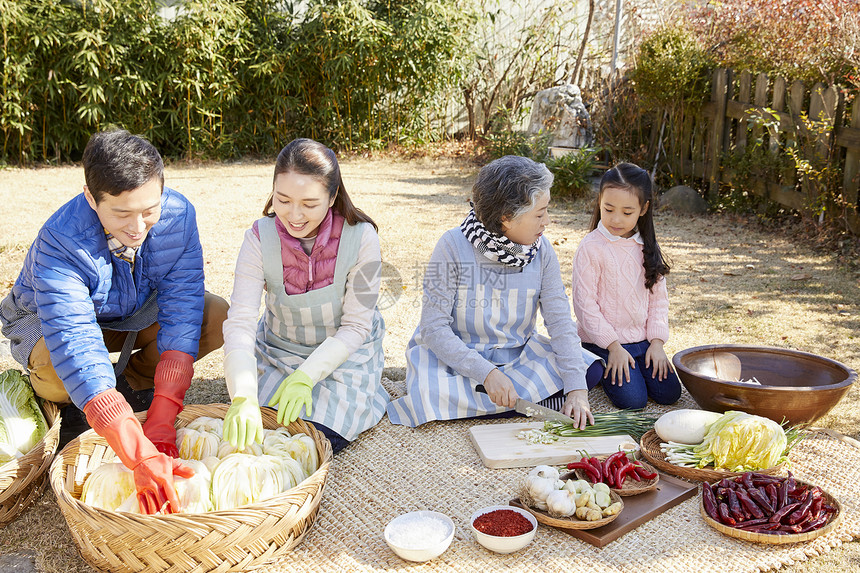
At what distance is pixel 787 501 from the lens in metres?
2.36

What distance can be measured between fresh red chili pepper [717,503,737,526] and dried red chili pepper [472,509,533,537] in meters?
0.62

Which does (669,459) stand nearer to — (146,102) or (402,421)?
(402,421)

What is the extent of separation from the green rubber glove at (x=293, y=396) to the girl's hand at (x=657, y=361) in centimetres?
160

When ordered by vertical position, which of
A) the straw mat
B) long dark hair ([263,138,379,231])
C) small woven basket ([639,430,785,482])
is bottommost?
the straw mat

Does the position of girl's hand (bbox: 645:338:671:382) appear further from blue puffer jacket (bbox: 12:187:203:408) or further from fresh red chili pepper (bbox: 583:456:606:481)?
blue puffer jacket (bbox: 12:187:203:408)

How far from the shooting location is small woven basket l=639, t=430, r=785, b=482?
2.59 meters

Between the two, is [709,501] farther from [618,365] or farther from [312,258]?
[312,258]

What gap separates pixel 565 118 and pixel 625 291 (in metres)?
5.75

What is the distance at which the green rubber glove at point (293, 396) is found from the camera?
2619mm

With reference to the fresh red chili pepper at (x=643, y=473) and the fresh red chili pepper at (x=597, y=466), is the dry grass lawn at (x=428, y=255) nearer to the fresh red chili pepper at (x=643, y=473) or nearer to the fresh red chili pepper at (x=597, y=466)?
the fresh red chili pepper at (x=643, y=473)

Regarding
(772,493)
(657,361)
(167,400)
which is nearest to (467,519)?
(772,493)

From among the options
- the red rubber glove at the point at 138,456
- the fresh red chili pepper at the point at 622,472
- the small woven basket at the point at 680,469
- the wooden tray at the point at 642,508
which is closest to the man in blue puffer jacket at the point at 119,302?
the red rubber glove at the point at 138,456

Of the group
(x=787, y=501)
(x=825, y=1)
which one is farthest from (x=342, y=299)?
(x=825, y=1)

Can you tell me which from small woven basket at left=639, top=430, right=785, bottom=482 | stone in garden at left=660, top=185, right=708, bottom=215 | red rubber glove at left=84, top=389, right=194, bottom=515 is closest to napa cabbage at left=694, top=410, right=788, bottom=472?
small woven basket at left=639, top=430, right=785, bottom=482
